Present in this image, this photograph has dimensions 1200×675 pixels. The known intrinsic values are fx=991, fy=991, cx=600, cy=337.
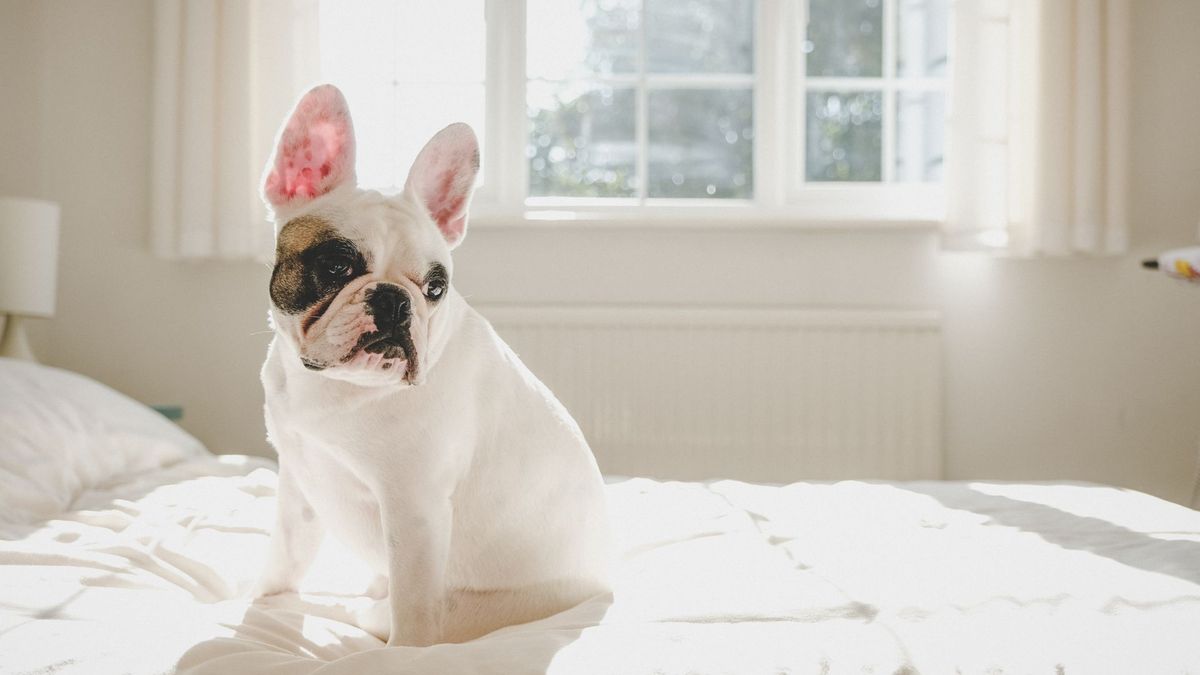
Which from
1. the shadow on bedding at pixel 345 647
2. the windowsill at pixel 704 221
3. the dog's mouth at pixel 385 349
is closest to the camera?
the shadow on bedding at pixel 345 647

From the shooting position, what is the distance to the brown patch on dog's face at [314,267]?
3.67 ft

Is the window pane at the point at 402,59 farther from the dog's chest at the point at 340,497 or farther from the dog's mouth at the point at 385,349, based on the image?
the dog's mouth at the point at 385,349

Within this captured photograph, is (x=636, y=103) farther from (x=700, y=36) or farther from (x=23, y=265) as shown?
(x=23, y=265)

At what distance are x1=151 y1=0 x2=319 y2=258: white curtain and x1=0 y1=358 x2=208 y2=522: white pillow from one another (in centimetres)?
107

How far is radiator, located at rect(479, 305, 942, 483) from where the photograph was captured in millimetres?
3451

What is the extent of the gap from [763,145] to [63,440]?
8.20 feet

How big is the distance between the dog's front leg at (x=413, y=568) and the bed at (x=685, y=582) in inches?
2.4

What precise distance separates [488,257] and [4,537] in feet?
7.13

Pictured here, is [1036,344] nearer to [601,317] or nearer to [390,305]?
[601,317]

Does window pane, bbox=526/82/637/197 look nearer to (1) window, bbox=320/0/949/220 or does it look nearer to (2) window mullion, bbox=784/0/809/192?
(1) window, bbox=320/0/949/220

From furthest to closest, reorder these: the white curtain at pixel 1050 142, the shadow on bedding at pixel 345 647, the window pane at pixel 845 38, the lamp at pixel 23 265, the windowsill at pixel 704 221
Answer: the window pane at pixel 845 38, the windowsill at pixel 704 221, the white curtain at pixel 1050 142, the lamp at pixel 23 265, the shadow on bedding at pixel 345 647

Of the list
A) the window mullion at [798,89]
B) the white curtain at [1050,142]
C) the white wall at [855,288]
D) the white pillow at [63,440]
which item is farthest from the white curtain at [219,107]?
the white curtain at [1050,142]

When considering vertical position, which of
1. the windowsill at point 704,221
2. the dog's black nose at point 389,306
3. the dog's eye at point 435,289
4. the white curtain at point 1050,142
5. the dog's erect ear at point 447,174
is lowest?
the dog's black nose at point 389,306

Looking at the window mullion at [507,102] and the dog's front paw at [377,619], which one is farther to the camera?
the window mullion at [507,102]
